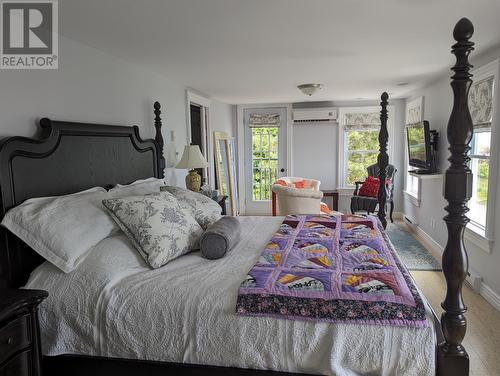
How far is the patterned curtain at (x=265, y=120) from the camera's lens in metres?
7.55

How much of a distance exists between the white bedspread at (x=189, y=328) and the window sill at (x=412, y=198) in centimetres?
450

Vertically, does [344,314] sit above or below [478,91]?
below

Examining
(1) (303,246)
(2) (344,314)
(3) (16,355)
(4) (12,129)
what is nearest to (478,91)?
(1) (303,246)

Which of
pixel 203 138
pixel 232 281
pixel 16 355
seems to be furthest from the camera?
pixel 203 138

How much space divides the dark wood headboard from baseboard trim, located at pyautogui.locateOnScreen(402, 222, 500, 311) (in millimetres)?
3287

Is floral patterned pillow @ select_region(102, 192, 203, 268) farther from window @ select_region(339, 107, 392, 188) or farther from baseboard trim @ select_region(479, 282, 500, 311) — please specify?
window @ select_region(339, 107, 392, 188)

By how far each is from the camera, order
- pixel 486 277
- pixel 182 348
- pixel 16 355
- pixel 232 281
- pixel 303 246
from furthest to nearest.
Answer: pixel 486 277, pixel 303 246, pixel 232 281, pixel 182 348, pixel 16 355

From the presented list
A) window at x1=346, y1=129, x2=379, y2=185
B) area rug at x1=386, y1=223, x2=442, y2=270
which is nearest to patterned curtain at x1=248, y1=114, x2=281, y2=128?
window at x1=346, y1=129, x2=379, y2=185

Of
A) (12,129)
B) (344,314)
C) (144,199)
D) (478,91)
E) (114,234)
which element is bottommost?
(344,314)

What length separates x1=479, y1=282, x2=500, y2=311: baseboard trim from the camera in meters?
3.22

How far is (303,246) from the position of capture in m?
2.39

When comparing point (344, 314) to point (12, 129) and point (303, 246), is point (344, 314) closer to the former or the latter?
point (303, 246)

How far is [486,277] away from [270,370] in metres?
2.77

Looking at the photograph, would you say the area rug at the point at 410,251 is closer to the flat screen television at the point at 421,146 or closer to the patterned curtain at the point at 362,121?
the flat screen television at the point at 421,146
